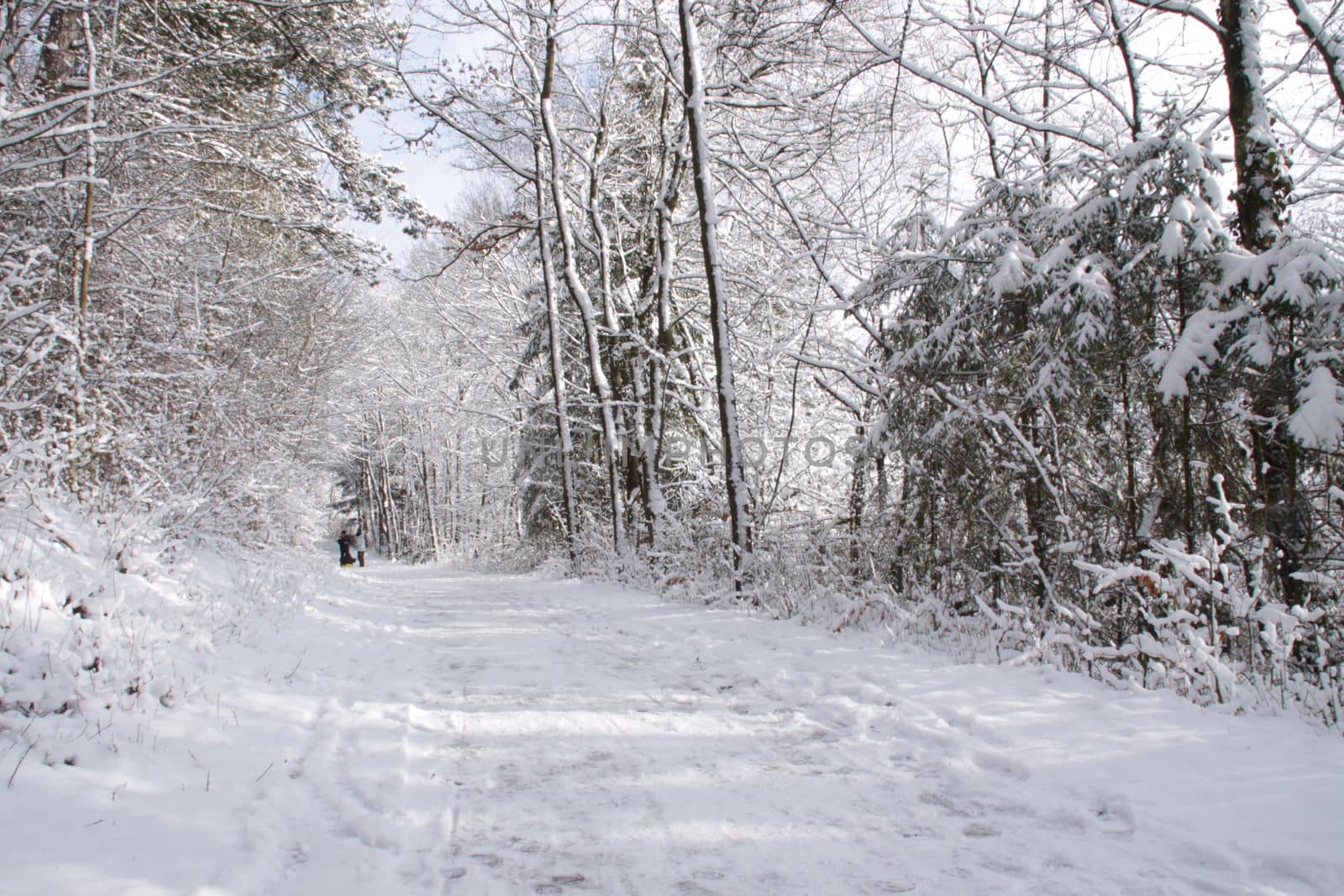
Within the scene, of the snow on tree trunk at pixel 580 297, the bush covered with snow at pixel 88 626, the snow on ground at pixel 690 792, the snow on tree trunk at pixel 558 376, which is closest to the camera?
the snow on ground at pixel 690 792

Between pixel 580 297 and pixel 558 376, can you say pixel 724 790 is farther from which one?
pixel 558 376

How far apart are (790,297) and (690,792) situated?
8.35 metres

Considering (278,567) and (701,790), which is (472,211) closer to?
(278,567)

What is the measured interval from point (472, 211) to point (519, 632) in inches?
632

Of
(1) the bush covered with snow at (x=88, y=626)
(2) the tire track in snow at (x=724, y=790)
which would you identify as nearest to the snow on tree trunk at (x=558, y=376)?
(1) the bush covered with snow at (x=88, y=626)

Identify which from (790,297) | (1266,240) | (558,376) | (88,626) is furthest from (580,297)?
(1266,240)

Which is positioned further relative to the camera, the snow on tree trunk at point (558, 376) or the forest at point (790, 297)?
the snow on tree trunk at point (558, 376)

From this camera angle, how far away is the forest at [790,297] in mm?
4359

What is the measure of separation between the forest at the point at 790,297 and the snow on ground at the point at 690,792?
928mm

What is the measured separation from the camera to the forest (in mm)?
4359

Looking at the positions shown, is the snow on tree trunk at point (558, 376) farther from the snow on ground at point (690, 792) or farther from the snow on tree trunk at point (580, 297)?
the snow on ground at point (690, 792)

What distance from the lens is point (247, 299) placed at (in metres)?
12.1

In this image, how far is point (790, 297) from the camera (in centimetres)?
1021

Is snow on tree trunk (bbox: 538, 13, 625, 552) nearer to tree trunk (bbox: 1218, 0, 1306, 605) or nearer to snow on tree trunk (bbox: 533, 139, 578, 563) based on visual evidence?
snow on tree trunk (bbox: 533, 139, 578, 563)
